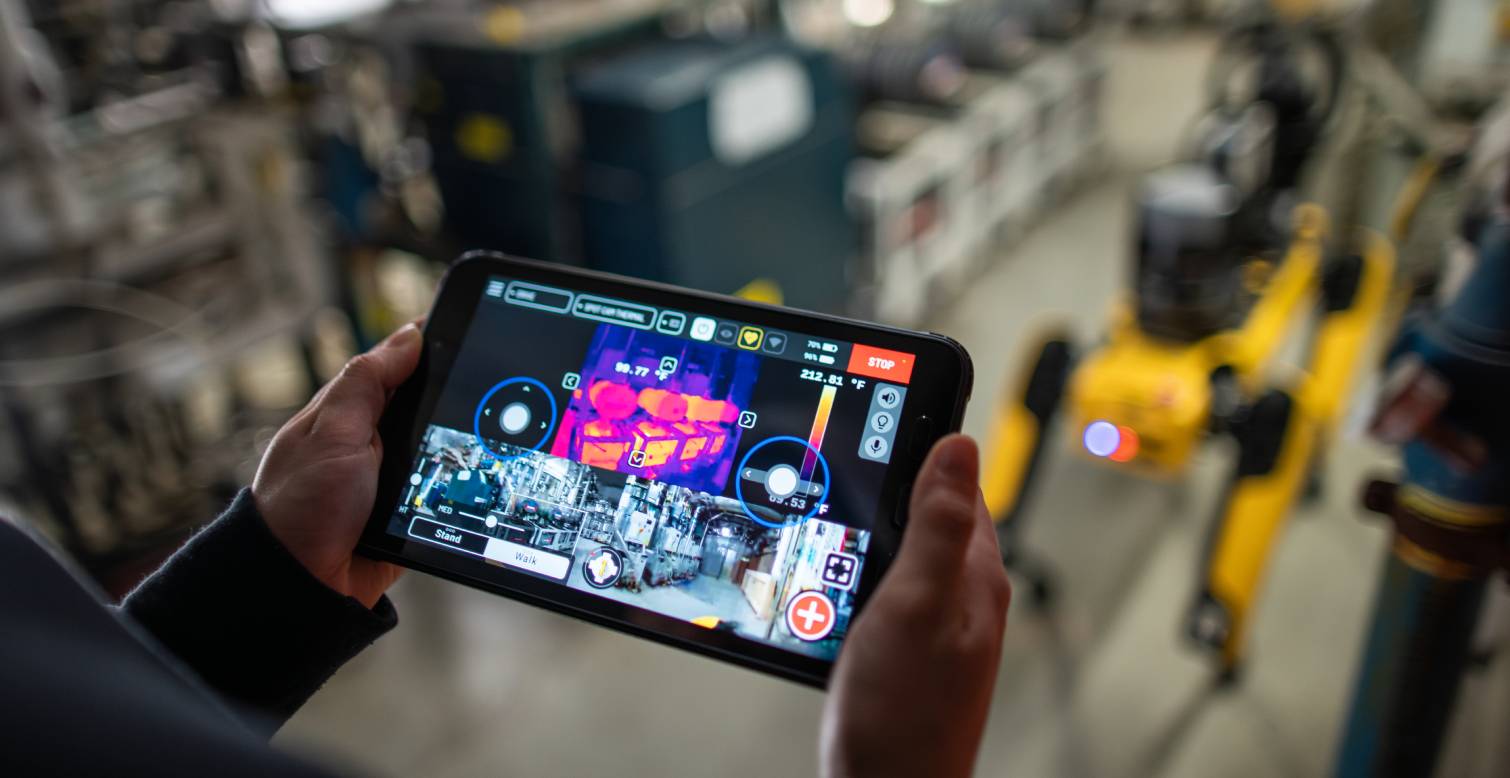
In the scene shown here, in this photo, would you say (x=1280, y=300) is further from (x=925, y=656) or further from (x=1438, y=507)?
(x=925, y=656)

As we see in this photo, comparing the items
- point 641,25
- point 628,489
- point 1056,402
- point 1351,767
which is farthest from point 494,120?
point 1351,767

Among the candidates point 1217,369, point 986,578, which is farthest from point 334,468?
point 1217,369

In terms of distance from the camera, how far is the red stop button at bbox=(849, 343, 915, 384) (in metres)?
0.69

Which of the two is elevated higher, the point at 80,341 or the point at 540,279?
the point at 540,279

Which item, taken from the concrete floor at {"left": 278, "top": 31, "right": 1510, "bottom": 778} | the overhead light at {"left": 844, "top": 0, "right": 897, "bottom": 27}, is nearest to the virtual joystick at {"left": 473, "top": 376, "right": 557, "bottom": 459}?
the concrete floor at {"left": 278, "top": 31, "right": 1510, "bottom": 778}

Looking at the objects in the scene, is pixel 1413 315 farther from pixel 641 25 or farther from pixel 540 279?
pixel 641 25

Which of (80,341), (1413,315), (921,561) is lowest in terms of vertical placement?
(80,341)

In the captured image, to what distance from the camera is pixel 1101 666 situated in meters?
1.74

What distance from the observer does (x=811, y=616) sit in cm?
65

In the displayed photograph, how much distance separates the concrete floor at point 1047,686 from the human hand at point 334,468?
3.17 ft

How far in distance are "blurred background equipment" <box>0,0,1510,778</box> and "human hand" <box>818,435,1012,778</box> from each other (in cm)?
68

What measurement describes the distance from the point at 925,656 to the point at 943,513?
0.27 ft

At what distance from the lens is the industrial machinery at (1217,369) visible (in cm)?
147

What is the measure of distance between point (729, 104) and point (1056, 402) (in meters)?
1.00
